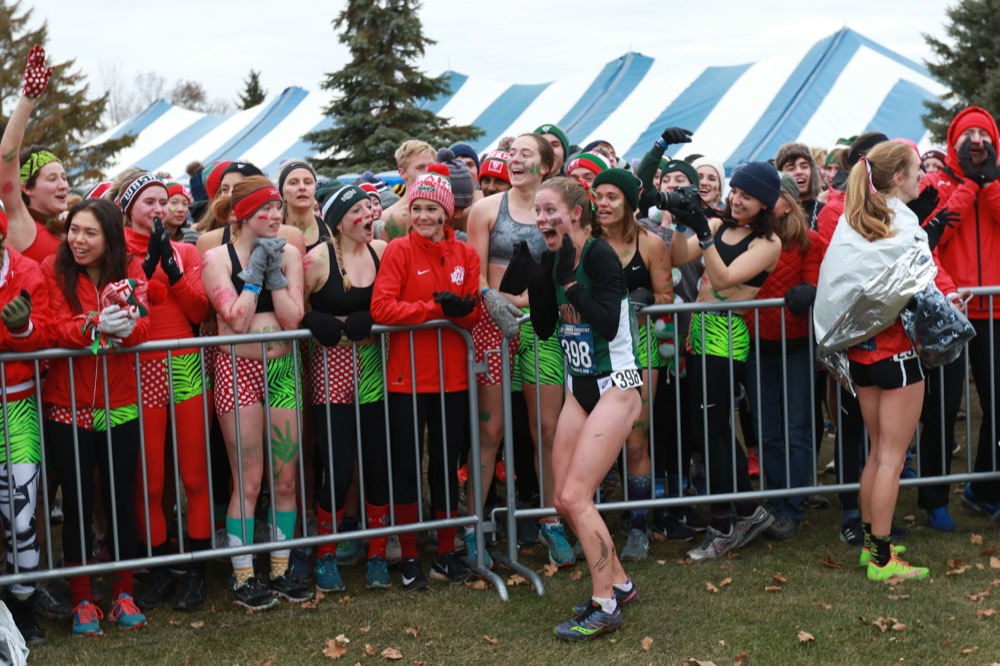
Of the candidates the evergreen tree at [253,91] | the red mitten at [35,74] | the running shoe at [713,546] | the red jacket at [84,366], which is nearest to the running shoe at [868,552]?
the running shoe at [713,546]

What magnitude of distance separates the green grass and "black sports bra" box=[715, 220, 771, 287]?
1.55 metres

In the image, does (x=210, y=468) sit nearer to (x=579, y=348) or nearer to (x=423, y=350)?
(x=423, y=350)

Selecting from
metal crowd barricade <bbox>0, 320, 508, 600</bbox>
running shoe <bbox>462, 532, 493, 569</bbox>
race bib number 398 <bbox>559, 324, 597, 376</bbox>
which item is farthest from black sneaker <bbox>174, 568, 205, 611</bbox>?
race bib number 398 <bbox>559, 324, 597, 376</bbox>

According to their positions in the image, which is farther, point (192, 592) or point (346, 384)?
point (346, 384)

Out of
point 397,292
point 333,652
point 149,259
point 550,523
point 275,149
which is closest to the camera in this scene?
point 333,652

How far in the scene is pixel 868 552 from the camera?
574 centimetres

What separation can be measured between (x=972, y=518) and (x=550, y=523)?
268cm

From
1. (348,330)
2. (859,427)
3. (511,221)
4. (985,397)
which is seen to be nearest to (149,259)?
(348,330)

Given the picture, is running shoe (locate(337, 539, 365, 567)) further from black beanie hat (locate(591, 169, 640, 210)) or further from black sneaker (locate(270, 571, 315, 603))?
black beanie hat (locate(591, 169, 640, 210))

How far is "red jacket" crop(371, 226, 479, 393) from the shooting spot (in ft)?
18.7

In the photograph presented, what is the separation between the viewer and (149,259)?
534cm

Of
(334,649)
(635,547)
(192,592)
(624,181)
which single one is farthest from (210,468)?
(624,181)

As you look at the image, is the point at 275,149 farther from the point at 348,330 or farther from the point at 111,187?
the point at 348,330

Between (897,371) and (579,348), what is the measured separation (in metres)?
1.69
